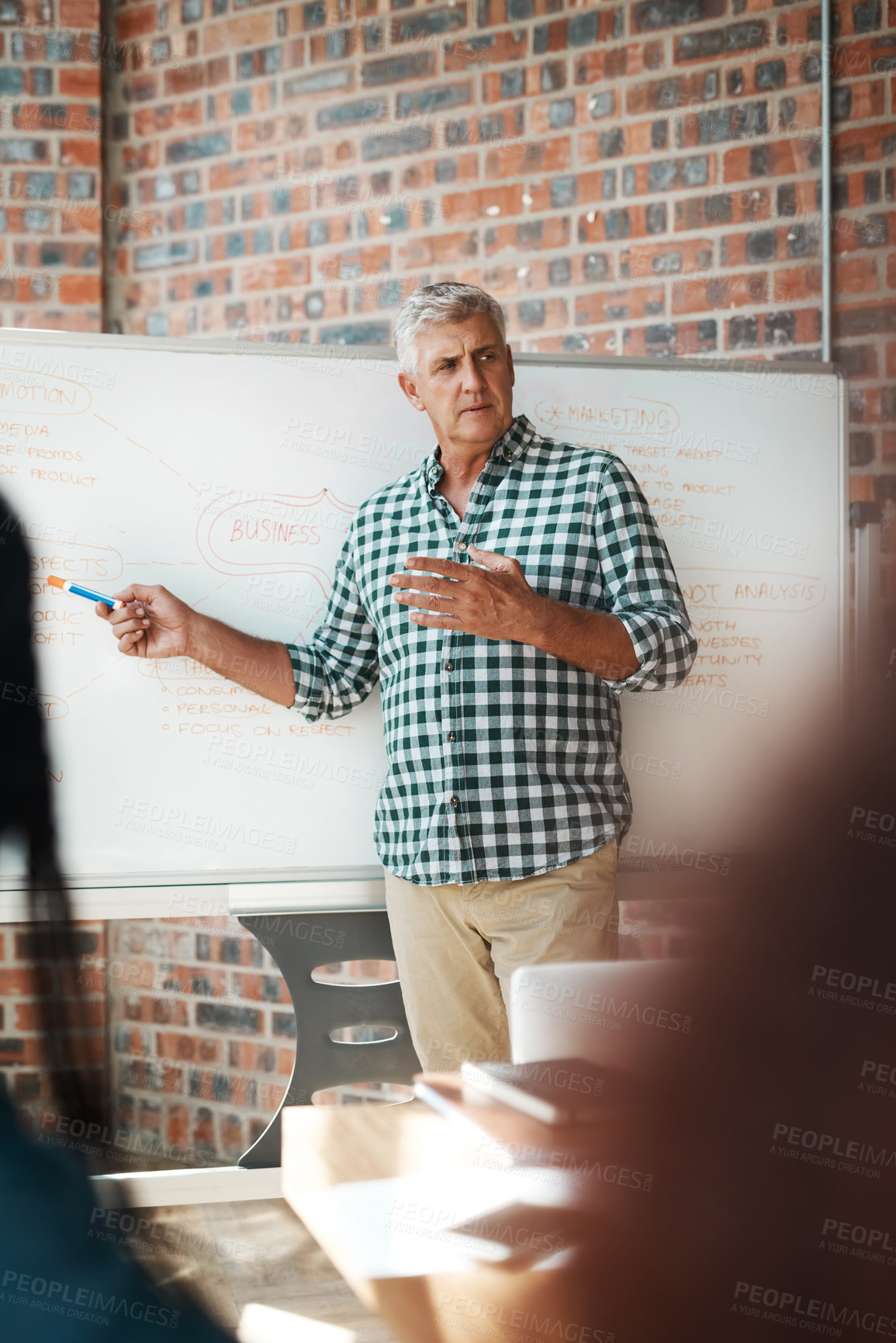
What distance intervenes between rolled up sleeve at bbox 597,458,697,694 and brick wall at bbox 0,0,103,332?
1.68 metres

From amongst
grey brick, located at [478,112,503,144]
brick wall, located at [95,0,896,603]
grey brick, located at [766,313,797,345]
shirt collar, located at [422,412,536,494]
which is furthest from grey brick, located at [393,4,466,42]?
shirt collar, located at [422,412,536,494]

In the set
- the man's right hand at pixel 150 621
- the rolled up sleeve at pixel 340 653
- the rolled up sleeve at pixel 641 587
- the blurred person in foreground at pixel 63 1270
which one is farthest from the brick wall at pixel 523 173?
the blurred person in foreground at pixel 63 1270

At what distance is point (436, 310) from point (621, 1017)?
155cm

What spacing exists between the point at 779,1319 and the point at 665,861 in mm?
1823

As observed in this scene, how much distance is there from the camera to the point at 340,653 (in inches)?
77.4

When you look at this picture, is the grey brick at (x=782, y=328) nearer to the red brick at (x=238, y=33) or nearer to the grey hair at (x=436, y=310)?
the grey hair at (x=436, y=310)

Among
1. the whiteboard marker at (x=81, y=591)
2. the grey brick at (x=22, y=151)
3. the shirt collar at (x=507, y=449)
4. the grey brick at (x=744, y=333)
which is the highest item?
the grey brick at (x=22, y=151)

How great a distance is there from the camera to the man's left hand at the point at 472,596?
1317 millimetres

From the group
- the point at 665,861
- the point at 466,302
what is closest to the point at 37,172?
the point at 466,302

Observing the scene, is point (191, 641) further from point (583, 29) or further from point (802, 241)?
point (583, 29)

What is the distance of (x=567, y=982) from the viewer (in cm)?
53

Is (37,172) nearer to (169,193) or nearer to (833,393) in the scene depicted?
(169,193)

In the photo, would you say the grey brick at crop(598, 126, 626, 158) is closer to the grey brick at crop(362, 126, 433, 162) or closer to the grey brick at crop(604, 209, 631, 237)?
the grey brick at crop(604, 209, 631, 237)

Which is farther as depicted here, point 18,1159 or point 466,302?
point 466,302
